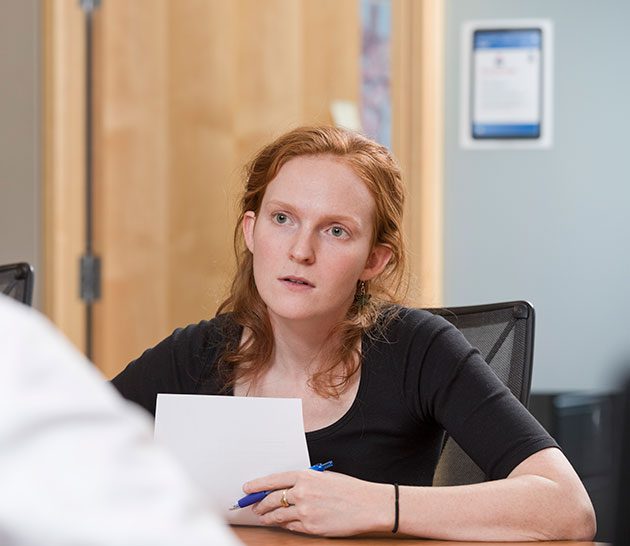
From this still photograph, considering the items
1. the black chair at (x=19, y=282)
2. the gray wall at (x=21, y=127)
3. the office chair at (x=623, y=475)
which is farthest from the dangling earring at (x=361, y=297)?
the gray wall at (x=21, y=127)

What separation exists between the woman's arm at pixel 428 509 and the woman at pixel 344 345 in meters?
0.06

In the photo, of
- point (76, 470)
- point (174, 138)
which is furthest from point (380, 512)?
point (174, 138)

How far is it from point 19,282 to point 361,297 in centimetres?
59

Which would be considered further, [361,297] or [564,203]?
[564,203]

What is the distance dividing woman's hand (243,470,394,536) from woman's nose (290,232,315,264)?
371mm

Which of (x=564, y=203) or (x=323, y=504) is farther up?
(x=564, y=203)

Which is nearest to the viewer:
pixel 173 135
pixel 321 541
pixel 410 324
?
pixel 321 541

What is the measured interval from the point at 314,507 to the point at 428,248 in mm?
1961

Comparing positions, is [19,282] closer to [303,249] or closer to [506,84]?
[303,249]

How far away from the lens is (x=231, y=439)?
4.20ft

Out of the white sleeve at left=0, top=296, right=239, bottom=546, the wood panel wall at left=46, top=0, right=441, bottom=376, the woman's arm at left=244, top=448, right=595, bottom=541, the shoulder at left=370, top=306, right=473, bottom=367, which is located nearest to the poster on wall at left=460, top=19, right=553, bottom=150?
the wood panel wall at left=46, top=0, right=441, bottom=376

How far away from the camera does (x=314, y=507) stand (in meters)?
1.19

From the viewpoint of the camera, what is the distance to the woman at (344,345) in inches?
58.7

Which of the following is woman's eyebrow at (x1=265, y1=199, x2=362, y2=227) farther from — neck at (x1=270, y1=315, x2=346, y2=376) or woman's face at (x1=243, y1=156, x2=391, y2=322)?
neck at (x1=270, y1=315, x2=346, y2=376)
